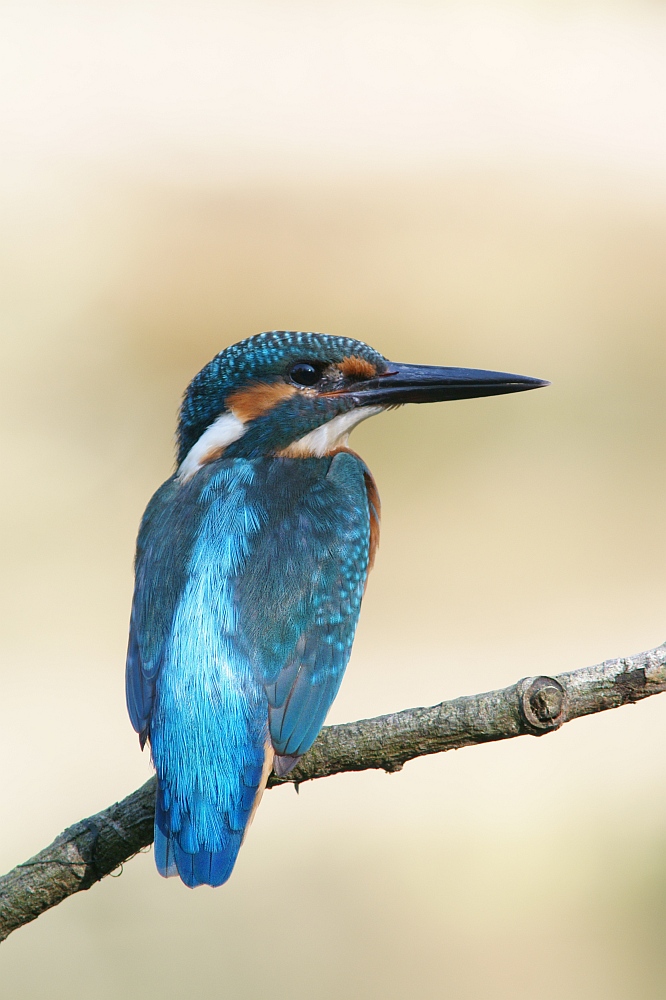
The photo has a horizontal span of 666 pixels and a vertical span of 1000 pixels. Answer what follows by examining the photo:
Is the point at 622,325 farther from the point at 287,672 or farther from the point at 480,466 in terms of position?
the point at 287,672

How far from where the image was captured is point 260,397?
1668mm

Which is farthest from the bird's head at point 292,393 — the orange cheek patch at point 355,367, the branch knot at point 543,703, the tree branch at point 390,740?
the branch knot at point 543,703

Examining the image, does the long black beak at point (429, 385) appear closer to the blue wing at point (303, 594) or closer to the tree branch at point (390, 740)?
the blue wing at point (303, 594)

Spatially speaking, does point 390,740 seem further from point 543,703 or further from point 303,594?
point 303,594

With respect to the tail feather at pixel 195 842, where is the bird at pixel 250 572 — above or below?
above

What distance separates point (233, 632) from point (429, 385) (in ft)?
1.85

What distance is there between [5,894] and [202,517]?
55 centimetres

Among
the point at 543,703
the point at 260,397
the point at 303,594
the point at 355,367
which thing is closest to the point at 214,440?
the point at 260,397

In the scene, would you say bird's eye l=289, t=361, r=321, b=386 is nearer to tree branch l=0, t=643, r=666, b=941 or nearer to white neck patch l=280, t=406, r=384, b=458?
white neck patch l=280, t=406, r=384, b=458

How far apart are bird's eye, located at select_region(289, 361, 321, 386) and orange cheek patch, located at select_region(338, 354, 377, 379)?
4cm

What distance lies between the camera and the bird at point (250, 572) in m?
1.32

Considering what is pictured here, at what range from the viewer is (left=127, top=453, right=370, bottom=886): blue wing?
1299 mm

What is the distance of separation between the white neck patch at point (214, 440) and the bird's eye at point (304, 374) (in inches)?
4.3

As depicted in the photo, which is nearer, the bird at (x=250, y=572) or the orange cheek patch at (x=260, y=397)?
the bird at (x=250, y=572)
